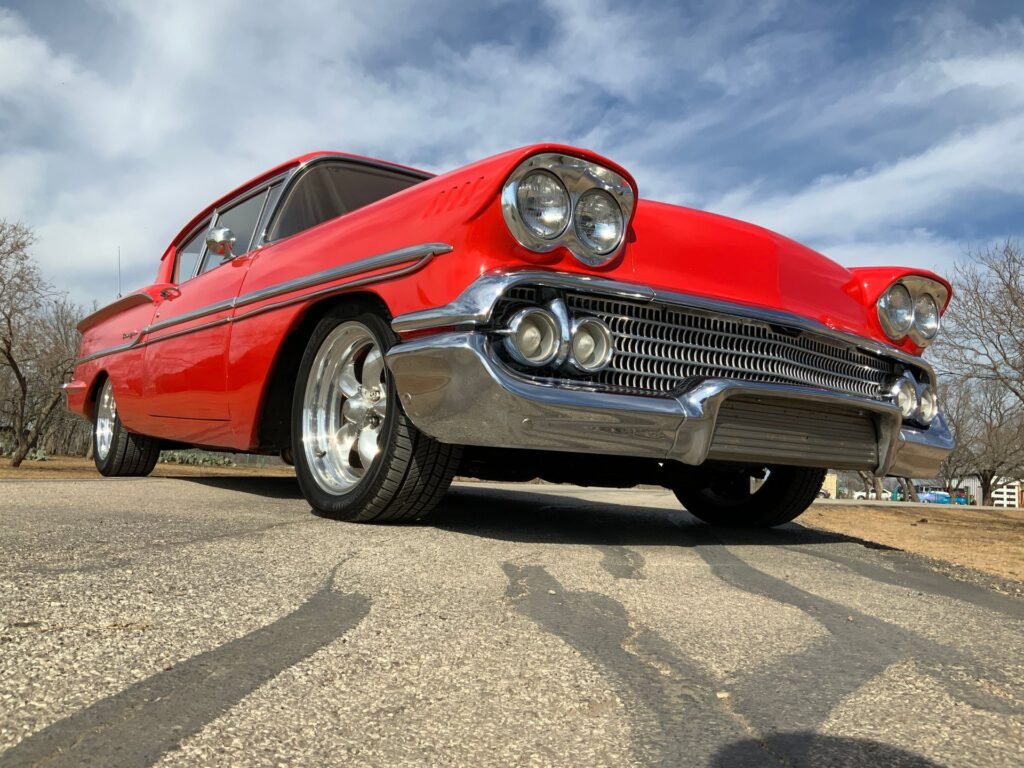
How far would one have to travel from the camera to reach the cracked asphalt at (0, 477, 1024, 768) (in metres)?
1.01

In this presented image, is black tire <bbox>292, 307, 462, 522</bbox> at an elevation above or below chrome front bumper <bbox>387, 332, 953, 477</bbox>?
below

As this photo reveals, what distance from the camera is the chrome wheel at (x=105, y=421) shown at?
6.07m

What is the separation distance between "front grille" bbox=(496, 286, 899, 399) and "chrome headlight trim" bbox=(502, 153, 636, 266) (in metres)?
0.15

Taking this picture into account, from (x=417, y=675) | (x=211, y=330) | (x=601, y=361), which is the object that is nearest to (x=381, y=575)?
(x=417, y=675)

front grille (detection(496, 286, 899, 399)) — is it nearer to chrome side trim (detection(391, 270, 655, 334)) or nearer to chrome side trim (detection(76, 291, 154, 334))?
chrome side trim (detection(391, 270, 655, 334))

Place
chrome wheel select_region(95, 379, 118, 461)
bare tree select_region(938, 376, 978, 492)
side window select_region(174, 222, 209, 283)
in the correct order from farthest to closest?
bare tree select_region(938, 376, 978, 492), chrome wheel select_region(95, 379, 118, 461), side window select_region(174, 222, 209, 283)

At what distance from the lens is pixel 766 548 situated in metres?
3.12

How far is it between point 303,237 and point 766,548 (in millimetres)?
2398

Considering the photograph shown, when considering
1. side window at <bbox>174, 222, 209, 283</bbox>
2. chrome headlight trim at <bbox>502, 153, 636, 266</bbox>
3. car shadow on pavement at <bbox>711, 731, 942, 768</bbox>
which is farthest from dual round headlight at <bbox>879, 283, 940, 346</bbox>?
side window at <bbox>174, 222, 209, 283</bbox>

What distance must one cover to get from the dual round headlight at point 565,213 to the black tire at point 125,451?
4.35 metres

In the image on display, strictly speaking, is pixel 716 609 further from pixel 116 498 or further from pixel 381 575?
pixel 116 498


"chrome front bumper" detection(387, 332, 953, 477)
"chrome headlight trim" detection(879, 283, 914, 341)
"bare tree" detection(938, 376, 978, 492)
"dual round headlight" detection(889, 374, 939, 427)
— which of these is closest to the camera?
"chrome front bumper" detection(387, 332, 953, 477)

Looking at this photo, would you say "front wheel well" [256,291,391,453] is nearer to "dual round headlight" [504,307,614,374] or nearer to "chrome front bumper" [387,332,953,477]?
"chrome front bumper" [387,332,953,477]

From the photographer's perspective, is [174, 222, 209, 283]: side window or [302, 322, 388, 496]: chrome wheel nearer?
[302, 322, 388, 496]: chrome wheel
